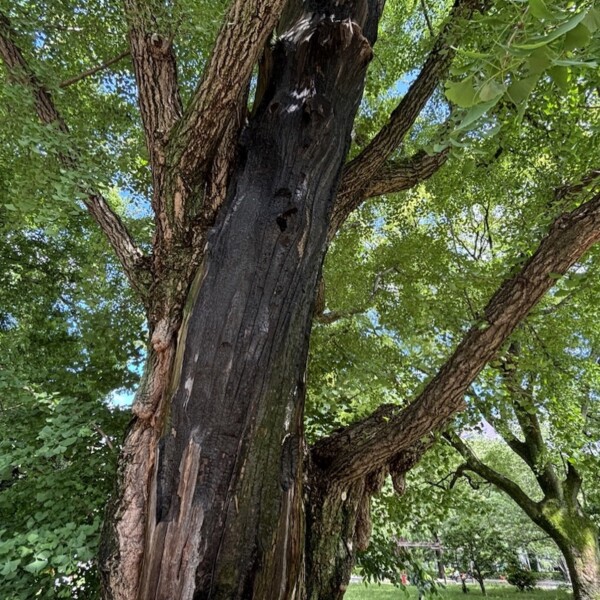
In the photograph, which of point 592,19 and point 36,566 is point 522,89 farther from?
point 36,566

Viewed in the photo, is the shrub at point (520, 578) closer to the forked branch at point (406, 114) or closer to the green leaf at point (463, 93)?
the forked branch at point (406, 114)

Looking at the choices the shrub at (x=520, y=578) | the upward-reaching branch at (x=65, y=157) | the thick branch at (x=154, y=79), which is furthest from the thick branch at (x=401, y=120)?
the shrub at (x=520, y=578)

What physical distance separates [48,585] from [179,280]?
66.0 inches

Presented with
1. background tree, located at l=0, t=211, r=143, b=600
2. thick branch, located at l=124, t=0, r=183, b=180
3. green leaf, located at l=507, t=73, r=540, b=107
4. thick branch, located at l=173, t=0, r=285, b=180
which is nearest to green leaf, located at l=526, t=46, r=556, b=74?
green leaf, located at l=507, t=73, r=540, b=107

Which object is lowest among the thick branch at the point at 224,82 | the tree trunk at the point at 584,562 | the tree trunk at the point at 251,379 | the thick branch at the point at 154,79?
the tree trunk at the point at 584,562

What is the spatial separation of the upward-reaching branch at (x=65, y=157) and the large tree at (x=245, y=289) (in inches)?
0.5

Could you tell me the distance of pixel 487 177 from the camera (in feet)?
15.8

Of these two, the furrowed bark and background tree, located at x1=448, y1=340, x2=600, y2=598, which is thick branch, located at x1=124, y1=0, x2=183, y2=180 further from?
background tree, located at x1=448, y1=340, x2=600, y2=598

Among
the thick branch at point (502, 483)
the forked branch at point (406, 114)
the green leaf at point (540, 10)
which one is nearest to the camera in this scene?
the green leaf at point (540, 10)

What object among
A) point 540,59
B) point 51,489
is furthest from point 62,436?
point 540,59

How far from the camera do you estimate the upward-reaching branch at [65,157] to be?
2.27 m

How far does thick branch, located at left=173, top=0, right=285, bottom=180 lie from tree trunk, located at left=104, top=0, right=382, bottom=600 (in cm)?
17

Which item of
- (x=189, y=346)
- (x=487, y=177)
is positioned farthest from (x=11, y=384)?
(x=487, y=177)

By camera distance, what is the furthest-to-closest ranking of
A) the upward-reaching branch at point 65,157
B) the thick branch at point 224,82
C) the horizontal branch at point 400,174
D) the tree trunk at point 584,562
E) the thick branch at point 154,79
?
the tree trunk at point 584,562 → the horizontal branch at point 400,174 → the upward-reaching branch at point 65,157 → the thick branch at point 154,79 → the thick branch at point 224,82
